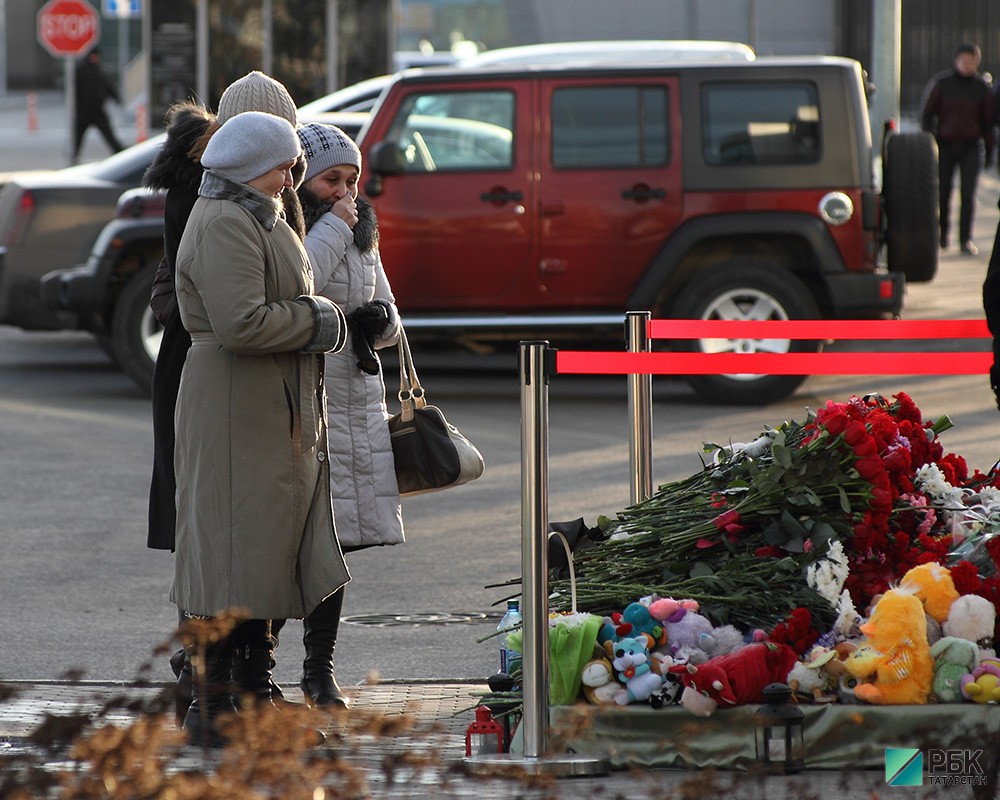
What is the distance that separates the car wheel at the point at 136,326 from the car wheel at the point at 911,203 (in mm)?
4735

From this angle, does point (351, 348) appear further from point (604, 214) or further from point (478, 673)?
point (604, 214)

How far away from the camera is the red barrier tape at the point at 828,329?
518cm

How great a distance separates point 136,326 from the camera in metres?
11.1

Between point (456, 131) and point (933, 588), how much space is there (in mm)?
6886

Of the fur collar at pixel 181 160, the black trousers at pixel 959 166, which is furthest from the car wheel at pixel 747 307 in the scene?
the black trousers at pixel 959 166

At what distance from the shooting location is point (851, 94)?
1061 centimetres

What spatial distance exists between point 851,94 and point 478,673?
6.22m

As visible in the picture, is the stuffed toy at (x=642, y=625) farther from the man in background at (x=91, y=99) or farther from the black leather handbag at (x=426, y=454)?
the man in background at (x=91, y=99)

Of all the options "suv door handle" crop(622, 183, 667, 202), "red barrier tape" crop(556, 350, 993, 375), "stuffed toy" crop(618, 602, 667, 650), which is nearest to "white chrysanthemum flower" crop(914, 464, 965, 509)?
"red barrier tape" crop(556, 350, 993, 375)

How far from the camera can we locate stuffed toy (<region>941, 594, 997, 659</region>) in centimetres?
439

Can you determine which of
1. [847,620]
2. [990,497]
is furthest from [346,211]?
[990,497]

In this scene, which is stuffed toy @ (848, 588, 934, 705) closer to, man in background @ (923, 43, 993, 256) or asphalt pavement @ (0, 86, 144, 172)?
man in background @ (923, 43, 993, 256)

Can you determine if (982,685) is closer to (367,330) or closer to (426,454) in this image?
(426,454)

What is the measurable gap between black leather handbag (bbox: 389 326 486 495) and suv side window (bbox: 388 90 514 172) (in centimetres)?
583
